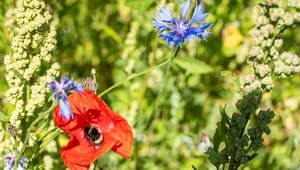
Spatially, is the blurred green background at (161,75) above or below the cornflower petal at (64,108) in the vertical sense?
above

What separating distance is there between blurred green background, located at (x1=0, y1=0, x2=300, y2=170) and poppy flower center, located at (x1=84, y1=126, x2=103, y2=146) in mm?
410

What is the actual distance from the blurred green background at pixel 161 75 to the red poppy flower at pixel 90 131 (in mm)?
435

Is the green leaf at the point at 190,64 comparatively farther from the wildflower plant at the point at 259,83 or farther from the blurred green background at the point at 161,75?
the wildflower plant at the point at 259,83

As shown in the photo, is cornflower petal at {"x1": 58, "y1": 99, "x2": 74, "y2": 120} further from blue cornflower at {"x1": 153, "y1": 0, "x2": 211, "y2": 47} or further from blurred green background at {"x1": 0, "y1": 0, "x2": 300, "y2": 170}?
blurred green background at {"x1": 0, "y1": 0, "x2": 300, "y2": 170}

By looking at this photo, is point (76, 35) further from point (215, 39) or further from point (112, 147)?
point (112, 147)

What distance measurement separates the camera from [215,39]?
3.05m

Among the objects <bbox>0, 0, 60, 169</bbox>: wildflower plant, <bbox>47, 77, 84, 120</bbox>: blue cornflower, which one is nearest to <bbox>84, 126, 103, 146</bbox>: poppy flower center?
<bbox>0, 0, 60, 169</bbox>: wildflower plant

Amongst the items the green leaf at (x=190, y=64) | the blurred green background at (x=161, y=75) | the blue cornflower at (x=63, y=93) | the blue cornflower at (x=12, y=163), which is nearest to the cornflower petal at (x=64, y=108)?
the blue cornflower at (x=63, y=93)

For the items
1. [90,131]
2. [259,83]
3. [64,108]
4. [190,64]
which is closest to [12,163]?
[90,131]

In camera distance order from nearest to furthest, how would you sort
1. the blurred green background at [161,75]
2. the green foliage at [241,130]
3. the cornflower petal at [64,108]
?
the cornflower petal at [64,108], the green foliage at [241,130], the blurred green background at [161,75]

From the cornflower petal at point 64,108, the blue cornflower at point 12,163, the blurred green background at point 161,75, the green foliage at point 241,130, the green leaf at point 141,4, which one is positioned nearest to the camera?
the cornflower petal at point 64,108

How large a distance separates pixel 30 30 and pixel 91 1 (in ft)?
5.42

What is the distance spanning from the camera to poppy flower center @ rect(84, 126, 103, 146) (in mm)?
1687

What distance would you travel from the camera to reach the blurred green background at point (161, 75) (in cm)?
254
